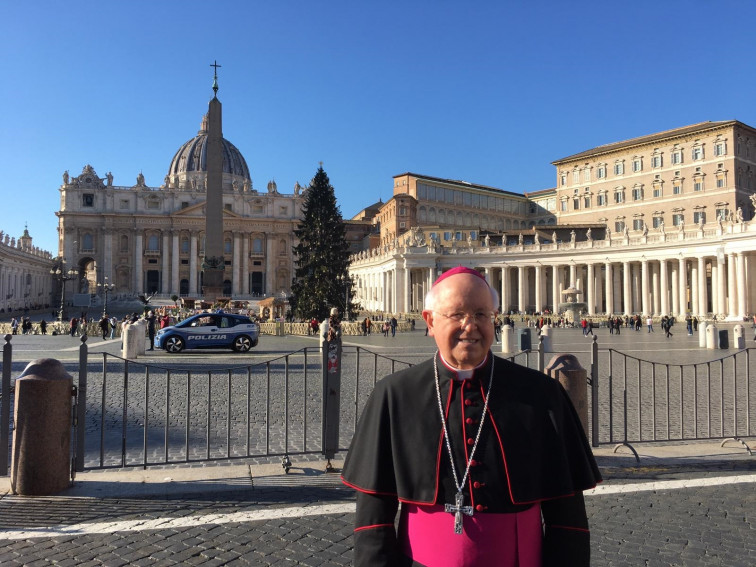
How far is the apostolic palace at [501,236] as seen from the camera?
163ft

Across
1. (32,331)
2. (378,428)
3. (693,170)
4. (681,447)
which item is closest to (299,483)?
(378,428)

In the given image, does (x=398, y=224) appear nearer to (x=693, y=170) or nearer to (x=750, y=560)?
(x=693, y=170)

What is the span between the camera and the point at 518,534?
2.38 metres

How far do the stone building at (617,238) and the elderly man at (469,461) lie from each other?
4472 centimetres

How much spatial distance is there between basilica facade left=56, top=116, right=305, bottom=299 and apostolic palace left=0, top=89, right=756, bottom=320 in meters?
0.22

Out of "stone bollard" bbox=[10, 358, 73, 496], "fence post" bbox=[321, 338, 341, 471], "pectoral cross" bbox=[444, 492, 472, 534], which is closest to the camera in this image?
"pectoral cross" bbox=[444, 492, 472, 534]

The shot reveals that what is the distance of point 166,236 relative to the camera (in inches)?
3777

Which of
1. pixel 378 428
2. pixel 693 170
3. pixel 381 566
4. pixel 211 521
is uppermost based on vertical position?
pixel 693 170

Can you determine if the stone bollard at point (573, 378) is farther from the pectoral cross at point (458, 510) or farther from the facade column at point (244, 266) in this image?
the facade column at point (244, 266)

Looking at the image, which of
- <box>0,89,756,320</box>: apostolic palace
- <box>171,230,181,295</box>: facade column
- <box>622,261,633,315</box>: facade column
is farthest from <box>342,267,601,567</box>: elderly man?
<box>171,230,181,295</box>: facade column

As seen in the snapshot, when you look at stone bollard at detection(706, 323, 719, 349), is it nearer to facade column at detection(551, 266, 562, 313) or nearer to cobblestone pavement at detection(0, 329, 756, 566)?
cobblestone pavement at detection(0, 329, 756, 566)

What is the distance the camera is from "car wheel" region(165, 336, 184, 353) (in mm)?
20984

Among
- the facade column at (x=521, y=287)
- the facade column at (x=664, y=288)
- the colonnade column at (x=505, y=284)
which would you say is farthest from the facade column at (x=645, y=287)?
the colonnade column at (x=505, y=284)

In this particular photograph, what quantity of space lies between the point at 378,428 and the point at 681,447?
20.5 ft
